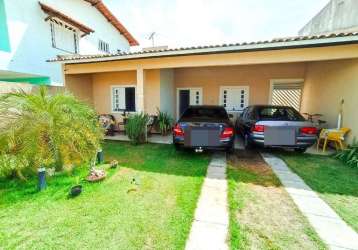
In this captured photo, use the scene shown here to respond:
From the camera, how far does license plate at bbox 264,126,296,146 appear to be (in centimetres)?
526

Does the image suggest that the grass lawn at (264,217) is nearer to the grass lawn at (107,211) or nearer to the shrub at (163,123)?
the grass lawn at (107,211)

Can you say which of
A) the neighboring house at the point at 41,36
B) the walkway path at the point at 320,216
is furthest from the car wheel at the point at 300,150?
the neighboring house at the point at 41,36

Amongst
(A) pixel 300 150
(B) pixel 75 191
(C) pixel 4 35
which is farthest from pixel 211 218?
(C) pixel 4 35

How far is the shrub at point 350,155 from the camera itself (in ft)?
16.3

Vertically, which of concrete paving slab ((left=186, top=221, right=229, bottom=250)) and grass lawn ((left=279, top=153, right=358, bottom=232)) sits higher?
grass lawn ((left=279, top=153, right=358, bottom=232))

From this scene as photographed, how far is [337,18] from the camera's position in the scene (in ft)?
29.1

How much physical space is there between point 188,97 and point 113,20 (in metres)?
11.8

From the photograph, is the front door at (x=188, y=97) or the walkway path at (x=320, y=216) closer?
the walkway path at (x=320, y=216)

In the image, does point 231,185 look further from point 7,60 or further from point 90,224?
point 7,60

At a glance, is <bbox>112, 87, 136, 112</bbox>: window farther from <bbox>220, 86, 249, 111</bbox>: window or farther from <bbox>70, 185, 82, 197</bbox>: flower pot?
<bbox>70, 185, 82, 197</bbox>: flower pot

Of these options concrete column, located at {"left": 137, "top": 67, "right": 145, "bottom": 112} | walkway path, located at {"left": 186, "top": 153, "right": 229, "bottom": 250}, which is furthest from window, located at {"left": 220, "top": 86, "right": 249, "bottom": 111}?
walkway path, located at {"left": 186, "top": 153, "right": 229, "bottom": 250}

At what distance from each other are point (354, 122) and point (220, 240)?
6.20 m

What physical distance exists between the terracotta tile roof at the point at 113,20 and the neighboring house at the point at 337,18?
15345 millimetres

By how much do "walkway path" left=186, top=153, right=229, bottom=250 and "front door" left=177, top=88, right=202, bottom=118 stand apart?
6.71 metres
